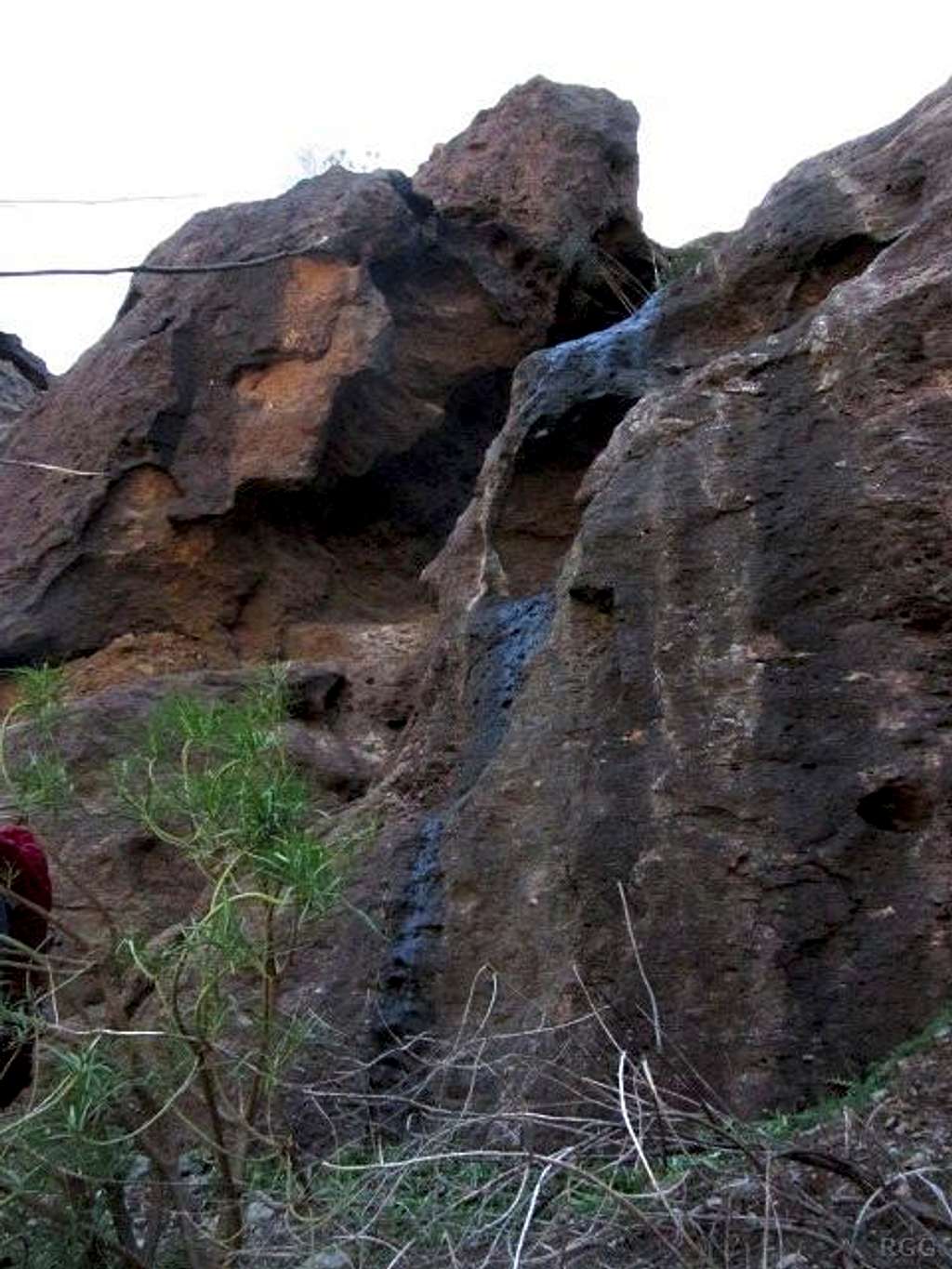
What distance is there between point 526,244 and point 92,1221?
20.7ft

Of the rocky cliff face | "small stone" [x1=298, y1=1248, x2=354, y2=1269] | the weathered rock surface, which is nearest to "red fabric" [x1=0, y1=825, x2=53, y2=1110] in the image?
"small stone" [x1=298, y1=1248, x2=354, y2=1269]

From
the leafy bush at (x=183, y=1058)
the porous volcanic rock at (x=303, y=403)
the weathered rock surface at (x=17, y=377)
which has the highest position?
the weathered rock surface at (x=17, y=377)

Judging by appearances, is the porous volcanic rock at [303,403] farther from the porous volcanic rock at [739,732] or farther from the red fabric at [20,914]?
the red fabric at [20,914]

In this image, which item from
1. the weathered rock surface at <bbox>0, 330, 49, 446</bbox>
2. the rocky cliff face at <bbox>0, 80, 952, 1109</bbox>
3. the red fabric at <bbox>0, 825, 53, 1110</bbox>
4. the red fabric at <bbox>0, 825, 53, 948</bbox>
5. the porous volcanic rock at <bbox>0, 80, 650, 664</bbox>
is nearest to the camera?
the red fabric at <bbox>0, 825, 53, 1110</bbox>

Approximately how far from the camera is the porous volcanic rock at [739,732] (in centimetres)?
479

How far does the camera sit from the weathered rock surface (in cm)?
1210

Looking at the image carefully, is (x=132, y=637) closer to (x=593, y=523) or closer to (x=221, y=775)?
(x=593, y=523)

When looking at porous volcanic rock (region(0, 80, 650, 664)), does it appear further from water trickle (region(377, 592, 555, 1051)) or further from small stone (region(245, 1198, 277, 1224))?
small stone (region(245, 1198, 277, 1224))

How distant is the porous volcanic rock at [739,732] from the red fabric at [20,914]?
1236 millimetres

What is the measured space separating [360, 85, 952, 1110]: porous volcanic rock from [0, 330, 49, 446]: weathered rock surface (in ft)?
20.7

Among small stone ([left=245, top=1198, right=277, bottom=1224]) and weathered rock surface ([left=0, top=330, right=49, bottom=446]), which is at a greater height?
weathered rock surface ([left=0, top=330, right=49, bottom=446])

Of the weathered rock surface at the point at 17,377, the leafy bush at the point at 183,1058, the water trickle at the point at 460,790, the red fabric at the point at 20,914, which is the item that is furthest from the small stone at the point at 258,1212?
the weathered rock surface at the point at 17,377

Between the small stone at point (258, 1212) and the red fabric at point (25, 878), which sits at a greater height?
the red fabric at point (25, 878)

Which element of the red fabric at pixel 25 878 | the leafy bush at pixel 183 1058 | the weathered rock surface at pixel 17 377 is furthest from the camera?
the weathered rock surface at pixel 17 377
